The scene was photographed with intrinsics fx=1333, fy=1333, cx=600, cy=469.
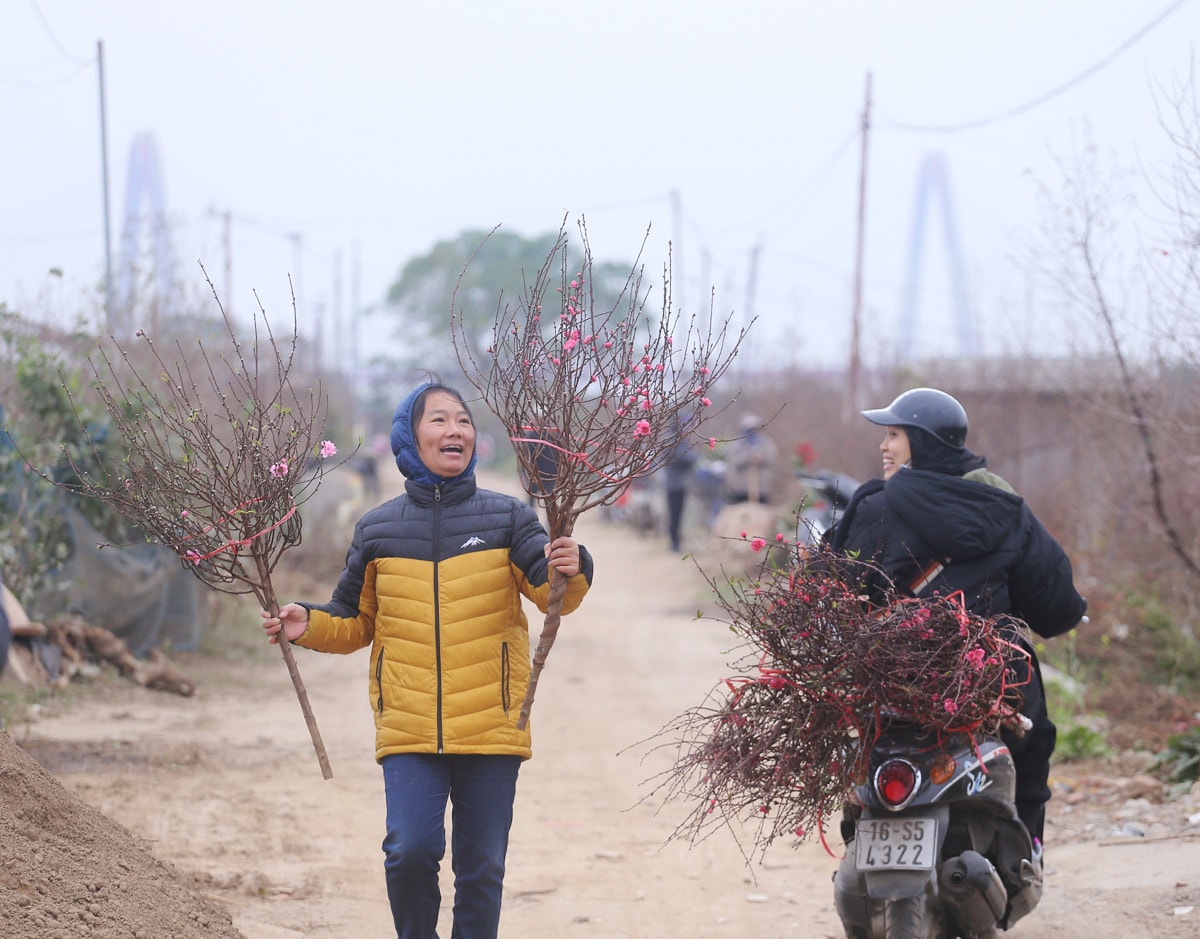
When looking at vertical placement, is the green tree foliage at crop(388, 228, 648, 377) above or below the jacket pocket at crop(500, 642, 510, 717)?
above

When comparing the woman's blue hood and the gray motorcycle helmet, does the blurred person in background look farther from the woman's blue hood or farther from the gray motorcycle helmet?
the woman's blue hood

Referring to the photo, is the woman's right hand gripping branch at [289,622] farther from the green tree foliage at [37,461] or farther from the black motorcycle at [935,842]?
the green tree foliage at [37,461]

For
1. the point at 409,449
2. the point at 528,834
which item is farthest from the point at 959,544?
the point at 528,834

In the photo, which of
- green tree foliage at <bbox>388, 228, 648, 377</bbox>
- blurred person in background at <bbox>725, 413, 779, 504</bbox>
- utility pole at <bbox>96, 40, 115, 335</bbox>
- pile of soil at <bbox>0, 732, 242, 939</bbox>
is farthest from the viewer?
green tree foliage at <bbox>388, 228, 648, 377</bbox>

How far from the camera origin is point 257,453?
12.8ft

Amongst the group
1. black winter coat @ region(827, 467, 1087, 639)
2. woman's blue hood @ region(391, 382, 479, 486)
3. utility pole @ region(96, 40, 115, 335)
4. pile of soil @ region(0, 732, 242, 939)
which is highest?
utility pole @ region(96, 40, 115, 335)

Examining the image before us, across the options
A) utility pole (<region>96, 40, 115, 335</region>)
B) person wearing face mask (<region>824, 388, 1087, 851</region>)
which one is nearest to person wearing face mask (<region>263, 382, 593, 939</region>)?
person wearing face mask (<region>824, 388, 1087, 851</region>)

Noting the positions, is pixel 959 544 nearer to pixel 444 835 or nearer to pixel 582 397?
pixel 582 397

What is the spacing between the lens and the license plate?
→ 3.90 m

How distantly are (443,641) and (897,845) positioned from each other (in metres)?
1.48

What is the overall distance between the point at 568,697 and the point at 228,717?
2.63m

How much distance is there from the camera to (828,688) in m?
3.90

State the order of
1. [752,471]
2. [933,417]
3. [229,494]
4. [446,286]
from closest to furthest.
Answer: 1. [229,494]
2. [933,417]
3. [752,471]
4. [446,286]

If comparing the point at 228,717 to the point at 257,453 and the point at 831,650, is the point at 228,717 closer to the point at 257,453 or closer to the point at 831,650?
the point at 257,453
